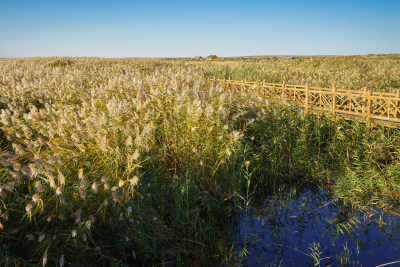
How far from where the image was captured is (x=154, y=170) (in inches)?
180

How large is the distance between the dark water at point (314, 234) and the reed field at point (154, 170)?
0.91 ft

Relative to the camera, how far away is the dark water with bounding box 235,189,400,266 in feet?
12.7

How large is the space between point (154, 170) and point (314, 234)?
2.73 meters

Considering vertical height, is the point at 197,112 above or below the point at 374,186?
above

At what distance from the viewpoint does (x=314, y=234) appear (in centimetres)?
448

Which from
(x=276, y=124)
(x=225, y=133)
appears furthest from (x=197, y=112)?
(x=276, y=124)

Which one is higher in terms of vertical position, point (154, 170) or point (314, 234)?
point (154, 170)

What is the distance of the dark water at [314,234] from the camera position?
3.86 metres

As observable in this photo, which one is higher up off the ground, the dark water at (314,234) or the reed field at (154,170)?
the reed field at (154,170)

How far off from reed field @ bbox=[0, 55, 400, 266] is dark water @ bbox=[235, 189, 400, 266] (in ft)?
0.91

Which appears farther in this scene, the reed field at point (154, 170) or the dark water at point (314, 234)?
the dark water at point (314, 234)

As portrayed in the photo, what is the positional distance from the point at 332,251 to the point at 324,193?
2.14 meters

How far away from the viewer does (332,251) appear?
4.02 meters

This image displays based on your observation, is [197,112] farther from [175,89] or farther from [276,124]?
[276,124]
